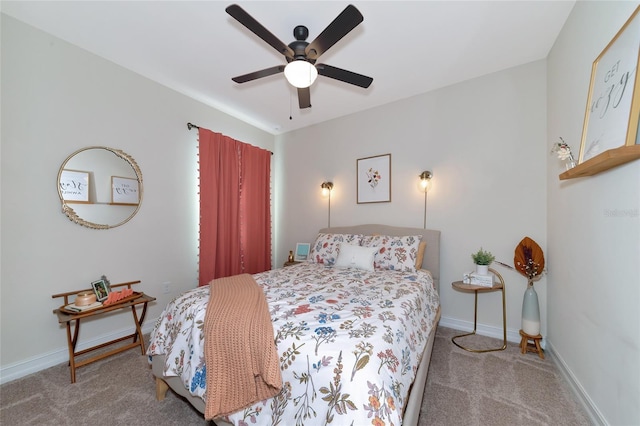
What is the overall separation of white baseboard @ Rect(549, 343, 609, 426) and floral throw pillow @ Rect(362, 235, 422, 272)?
4.19 ft

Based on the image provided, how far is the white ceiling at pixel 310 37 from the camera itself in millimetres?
1846

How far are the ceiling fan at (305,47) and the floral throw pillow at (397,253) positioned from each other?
1.68m

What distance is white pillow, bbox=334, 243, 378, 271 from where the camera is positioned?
268 centimetres

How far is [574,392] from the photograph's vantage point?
169cm

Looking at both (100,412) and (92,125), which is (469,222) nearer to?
(100,412)

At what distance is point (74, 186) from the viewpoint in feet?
7.32

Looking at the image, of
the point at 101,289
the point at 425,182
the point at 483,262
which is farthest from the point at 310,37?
the point at 101,289

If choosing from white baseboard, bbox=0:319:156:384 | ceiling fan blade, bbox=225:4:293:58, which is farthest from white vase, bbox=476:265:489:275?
white baseboard, bbox=0:319:156:384

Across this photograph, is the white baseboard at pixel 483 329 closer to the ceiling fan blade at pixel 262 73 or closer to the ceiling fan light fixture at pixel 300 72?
the ceiling fan light fixture at pixel 300 72

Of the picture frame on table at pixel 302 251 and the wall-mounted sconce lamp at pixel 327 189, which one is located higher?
the wall-mounted sconce lamp at pixel 327 189

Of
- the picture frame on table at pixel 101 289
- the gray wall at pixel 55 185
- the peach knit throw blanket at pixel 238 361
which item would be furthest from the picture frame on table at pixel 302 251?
the peach knit throw blanket at pixel 238 361

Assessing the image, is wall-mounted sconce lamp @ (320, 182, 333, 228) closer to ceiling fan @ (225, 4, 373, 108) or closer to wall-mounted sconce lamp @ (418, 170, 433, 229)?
wall-mounted sconce lamp @ (418, 170, 433, 229)

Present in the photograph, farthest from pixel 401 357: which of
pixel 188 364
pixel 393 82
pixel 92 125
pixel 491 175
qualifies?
pixel 92 125

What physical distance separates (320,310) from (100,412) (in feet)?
5.18
